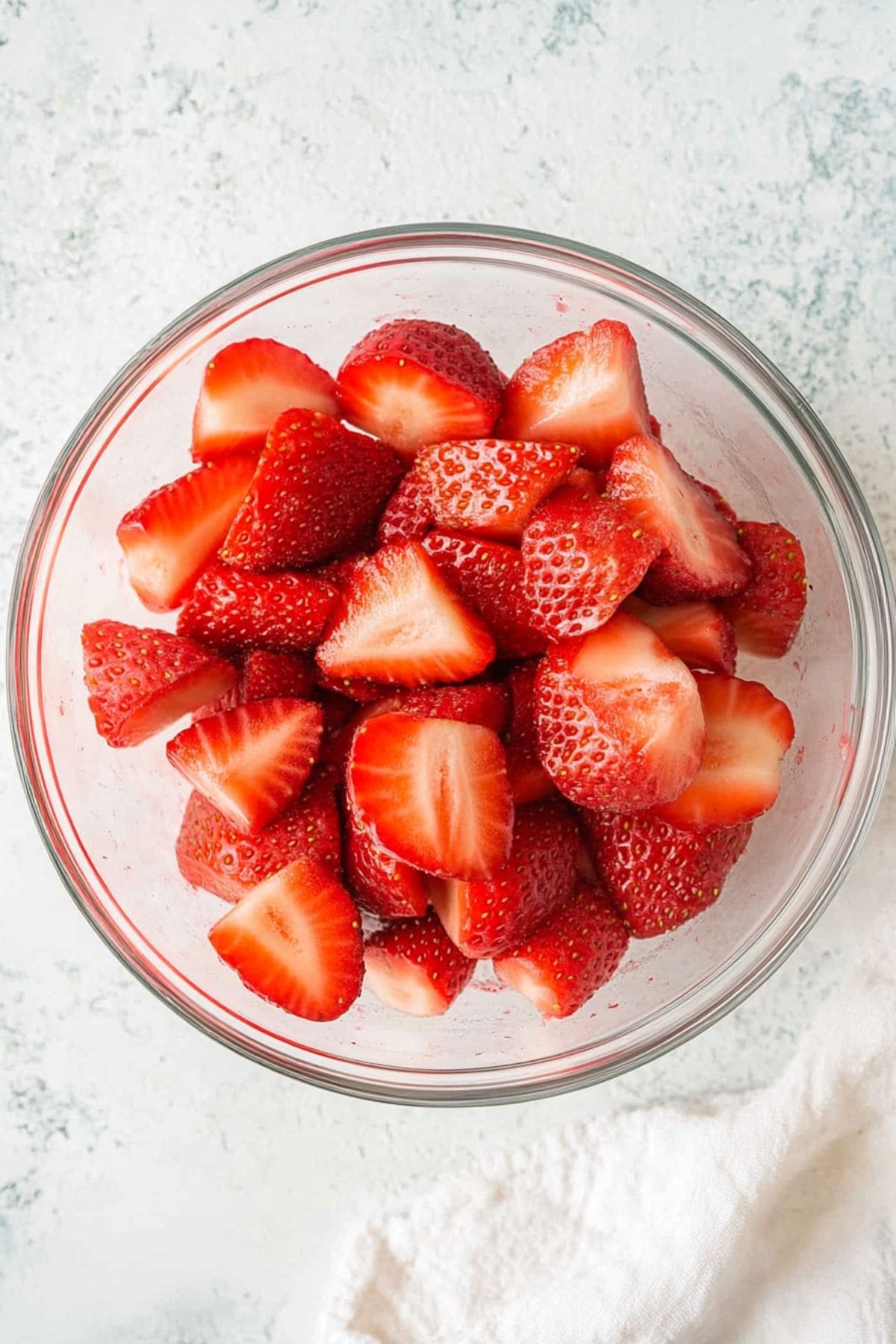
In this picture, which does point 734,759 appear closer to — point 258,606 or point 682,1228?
point 258,606

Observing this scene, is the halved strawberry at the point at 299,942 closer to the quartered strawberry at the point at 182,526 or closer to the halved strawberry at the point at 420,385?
the quartered strawberry at the point at 182,526

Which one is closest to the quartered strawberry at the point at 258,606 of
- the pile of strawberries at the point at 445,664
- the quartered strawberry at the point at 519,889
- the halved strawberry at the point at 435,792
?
the pile of strawberries at the point at 445,664

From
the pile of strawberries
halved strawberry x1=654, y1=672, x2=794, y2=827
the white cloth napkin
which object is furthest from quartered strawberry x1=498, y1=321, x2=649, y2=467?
the white cloth napkin

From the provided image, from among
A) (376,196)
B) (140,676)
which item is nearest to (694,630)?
(140,676)

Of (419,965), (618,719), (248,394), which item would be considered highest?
(248,394)

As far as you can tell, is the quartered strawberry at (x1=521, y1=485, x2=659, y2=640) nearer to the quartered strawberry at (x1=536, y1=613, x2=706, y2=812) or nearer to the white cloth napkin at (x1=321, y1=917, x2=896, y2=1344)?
the quartered strawberry at (x1=536, y1=613, x2=706, y2=812)

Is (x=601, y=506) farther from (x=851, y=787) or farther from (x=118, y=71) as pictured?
(x=118, y=71)
